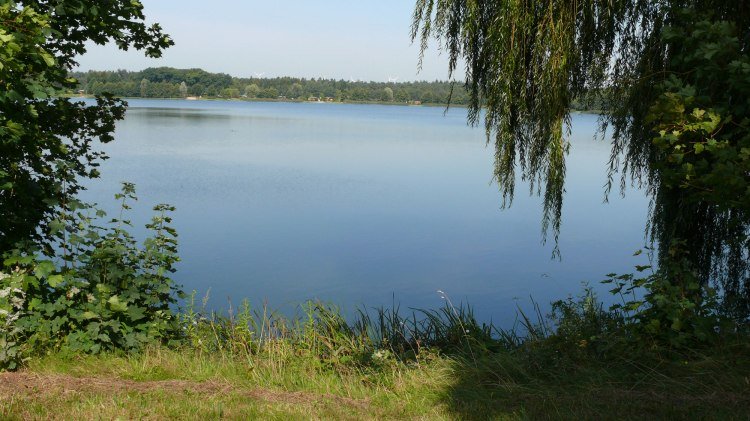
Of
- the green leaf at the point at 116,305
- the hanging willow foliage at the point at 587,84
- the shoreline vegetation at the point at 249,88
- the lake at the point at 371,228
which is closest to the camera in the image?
the green leaf at the point at 116,305

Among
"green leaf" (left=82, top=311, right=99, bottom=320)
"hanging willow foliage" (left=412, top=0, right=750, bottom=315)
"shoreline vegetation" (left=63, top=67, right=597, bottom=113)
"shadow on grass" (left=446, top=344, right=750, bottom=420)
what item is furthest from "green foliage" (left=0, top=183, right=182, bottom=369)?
"shoreline vegetation" (left=63, top=67, right=597, bottom=113)

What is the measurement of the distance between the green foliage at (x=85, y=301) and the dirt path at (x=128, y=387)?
0.27 m

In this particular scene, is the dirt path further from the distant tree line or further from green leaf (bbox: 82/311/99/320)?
the distant tree line

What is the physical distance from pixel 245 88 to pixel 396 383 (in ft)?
351

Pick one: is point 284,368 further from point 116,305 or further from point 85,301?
point 85,301

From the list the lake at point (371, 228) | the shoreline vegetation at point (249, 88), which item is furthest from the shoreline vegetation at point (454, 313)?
the shoreline vegetation at point (249, 88)

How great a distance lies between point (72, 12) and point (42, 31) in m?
0.65

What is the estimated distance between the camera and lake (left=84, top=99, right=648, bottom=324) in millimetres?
11688

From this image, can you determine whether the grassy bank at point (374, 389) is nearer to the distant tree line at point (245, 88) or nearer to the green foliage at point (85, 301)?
the green foliage at point (85, 301)

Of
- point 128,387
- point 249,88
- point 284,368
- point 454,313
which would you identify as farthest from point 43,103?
point 249,88

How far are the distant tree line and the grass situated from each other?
56189 mm

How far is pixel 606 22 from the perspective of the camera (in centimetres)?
663

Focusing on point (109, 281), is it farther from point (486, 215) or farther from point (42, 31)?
point (486, 215)

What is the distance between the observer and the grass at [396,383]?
4199mm
